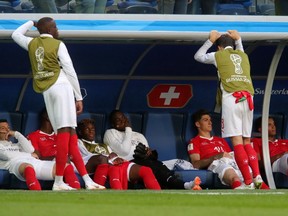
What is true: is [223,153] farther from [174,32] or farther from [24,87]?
[24,87]

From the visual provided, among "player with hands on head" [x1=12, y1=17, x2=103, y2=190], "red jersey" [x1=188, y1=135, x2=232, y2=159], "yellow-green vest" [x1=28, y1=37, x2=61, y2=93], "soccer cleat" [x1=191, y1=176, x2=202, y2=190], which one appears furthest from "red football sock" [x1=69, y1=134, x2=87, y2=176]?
"red jersey" [x1=188, y1=135, x2=232, y2=159]

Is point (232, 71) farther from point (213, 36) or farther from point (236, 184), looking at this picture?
point (236, 184)

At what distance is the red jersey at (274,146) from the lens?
14.5m

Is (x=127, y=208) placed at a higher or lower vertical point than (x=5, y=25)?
lower

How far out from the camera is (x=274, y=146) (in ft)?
48.2

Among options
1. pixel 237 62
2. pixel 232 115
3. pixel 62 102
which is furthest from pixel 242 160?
pixel 62 102

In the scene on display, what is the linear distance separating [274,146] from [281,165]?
0.56 m

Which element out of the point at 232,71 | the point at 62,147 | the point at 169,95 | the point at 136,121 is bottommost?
the point at 62,147

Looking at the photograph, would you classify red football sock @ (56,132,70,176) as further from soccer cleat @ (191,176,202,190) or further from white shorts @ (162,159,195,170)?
white shorts @ (162,159,195,170)

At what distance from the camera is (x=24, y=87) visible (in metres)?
14.5

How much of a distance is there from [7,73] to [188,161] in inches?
105

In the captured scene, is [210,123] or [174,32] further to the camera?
[210,123]

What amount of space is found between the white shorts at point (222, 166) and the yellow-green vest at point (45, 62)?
9.07 feet

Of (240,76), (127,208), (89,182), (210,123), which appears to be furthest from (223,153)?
(127,208)
